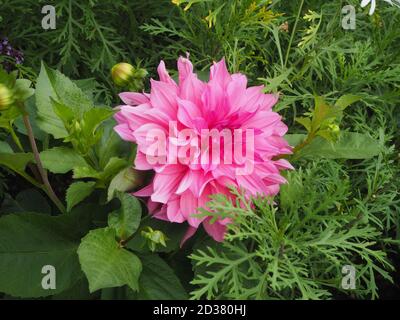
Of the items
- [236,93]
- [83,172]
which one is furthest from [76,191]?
[236,93]

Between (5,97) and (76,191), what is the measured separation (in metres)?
0.09

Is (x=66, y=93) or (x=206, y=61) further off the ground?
(x=206, y=61)

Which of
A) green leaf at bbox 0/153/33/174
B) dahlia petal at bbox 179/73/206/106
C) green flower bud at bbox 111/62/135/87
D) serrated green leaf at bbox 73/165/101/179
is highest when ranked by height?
green flower bud at bbox 111/62/135/87

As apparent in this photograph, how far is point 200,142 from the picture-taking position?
0.49m

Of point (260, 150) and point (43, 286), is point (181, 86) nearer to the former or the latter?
point (260, 150)

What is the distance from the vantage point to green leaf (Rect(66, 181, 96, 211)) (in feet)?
1.61

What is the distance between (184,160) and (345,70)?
284mm

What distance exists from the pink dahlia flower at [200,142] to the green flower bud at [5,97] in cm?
8

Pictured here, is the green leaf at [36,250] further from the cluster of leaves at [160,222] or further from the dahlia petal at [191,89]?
the dahlia petal at [191,89]

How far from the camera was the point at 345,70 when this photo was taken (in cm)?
→ 69

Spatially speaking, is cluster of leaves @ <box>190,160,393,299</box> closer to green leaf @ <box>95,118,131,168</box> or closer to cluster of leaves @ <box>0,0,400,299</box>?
cluster of leaves @ <box>0,0,400,299</box>

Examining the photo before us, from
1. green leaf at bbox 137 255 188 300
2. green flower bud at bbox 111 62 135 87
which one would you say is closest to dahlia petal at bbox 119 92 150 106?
green flower bud at bbox 111 62 135 87

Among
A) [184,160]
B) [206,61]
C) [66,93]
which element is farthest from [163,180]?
[206,61]

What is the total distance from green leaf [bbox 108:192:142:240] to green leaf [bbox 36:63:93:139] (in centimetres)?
8
